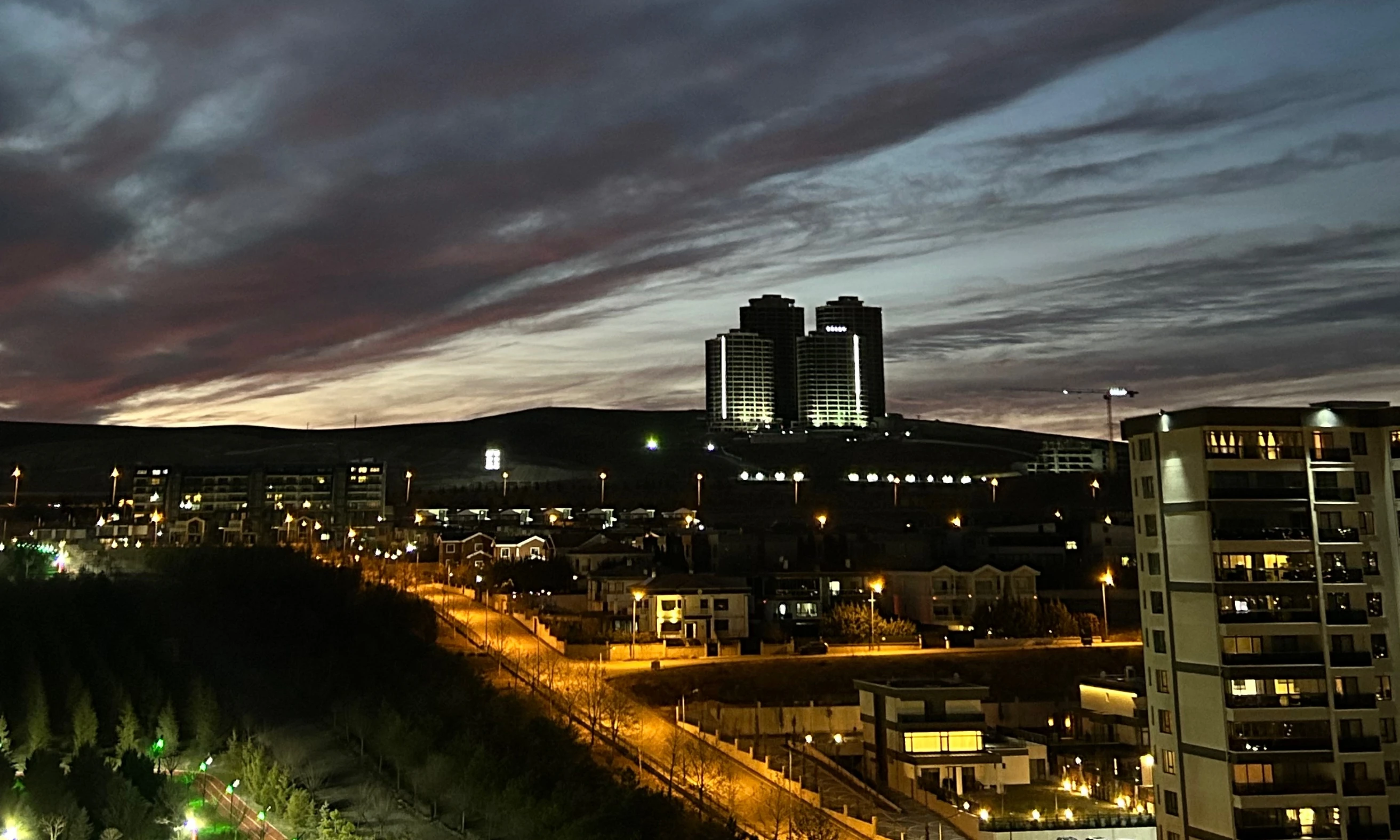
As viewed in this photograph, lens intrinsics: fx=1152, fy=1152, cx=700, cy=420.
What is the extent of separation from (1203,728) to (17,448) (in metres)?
163

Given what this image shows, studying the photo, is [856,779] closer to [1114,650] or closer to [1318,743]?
[1318,743]

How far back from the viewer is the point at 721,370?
140125 millimetres

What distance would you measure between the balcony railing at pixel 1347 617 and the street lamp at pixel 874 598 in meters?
16.5

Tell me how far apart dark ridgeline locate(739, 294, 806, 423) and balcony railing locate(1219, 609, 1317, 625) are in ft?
382

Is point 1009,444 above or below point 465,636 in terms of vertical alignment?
above

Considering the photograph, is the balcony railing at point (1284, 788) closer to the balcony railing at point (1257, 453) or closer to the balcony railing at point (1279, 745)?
the balcony railing at point (1279, 745)

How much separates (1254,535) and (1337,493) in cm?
224

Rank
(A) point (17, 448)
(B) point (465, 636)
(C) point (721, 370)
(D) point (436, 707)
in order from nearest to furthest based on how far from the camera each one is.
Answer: (D) point (436, 707), (B) point (465, 636), (C) point (721, 370), (A) point (17, 448)

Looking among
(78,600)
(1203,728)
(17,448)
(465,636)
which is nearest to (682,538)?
(465,636)

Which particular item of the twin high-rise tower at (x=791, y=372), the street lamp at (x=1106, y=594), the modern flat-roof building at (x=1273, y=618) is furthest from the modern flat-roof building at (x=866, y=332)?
the modern flat-roof building at (x=1273, y=618)

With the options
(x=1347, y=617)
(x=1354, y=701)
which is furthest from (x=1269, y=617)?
(x=1354, y=701)

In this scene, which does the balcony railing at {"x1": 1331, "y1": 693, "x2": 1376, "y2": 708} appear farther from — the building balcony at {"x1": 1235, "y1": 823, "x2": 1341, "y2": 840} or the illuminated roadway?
the illuminated roadway

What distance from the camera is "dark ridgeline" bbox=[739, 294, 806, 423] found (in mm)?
141875

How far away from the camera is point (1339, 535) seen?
2472cm
